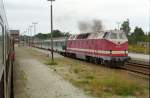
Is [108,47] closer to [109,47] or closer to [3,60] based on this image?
[109,47]

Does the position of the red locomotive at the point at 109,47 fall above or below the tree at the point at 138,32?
below

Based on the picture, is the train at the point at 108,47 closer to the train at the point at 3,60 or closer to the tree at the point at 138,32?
the train at the point at 3,60

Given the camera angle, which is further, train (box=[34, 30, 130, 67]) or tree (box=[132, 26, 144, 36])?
tree (box=[132, 26, 144, 36])

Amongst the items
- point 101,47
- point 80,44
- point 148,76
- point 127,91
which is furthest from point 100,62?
point 127,91

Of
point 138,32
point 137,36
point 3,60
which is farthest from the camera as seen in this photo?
point 138,32

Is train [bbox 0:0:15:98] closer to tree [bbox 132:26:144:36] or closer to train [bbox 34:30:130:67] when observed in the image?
train [bbox 34:30:130:67]

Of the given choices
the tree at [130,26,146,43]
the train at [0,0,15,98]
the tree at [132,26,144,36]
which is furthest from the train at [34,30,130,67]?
the tree at [132,26,144,36]

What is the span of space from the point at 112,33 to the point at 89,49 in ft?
17.3

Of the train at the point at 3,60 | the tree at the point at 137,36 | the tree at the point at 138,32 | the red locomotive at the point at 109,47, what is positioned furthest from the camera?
the tree at the point at 138,32

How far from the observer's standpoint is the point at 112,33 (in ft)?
91.7

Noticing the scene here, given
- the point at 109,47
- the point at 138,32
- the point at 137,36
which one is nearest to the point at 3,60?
the point at 109,47

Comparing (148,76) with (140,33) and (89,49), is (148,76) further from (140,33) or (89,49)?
(140,33)

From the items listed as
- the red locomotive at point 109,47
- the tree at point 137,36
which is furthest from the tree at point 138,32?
the red locomotive at point 109,47

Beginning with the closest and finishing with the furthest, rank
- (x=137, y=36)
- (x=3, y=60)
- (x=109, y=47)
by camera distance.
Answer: (x=3, y=60)
(x=109, y=47)
(x=137, y=36)
